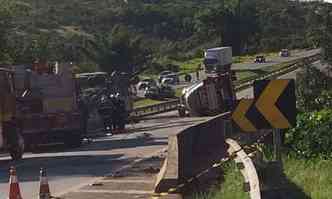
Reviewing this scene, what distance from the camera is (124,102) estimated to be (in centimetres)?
4066

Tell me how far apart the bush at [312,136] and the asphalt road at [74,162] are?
411 cm

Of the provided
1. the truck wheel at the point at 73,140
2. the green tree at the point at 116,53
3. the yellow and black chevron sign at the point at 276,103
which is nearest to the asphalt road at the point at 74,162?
the truck wheel at the point at 73,140

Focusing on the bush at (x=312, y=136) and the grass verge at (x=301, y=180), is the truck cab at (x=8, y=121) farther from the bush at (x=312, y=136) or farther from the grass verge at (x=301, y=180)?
the grass verge at (x=301, y=180)

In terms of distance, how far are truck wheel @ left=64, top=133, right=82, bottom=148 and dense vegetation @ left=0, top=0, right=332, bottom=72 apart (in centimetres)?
1638

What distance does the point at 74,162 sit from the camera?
70.1 ft

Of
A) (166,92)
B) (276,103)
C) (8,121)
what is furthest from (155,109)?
(276,103)

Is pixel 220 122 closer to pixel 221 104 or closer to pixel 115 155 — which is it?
pixel 115 155

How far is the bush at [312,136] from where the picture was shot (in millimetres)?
15477

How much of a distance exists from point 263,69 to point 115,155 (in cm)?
7070

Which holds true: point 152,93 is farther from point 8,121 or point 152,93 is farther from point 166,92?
point 8,121

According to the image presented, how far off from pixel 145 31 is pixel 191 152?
493 ft

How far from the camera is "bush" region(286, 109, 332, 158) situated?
15.5m

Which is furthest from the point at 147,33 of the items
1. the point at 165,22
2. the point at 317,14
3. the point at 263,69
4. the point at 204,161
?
the point at 204,161

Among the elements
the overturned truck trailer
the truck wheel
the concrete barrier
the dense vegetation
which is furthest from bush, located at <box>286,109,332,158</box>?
the dense vegetation
